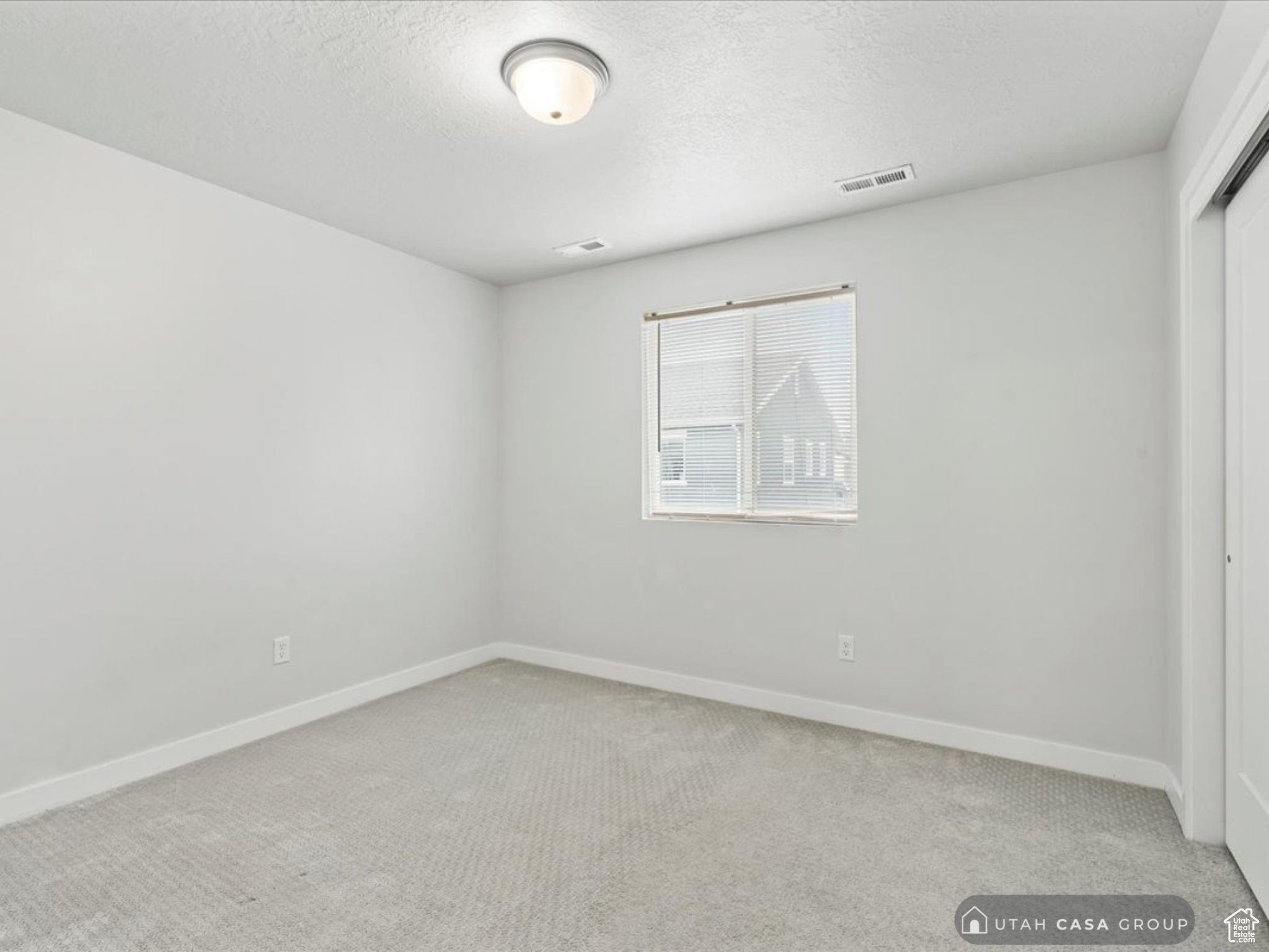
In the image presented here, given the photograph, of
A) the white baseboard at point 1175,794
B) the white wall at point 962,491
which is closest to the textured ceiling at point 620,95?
the white wall at point 962,491

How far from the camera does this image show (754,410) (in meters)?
3.76

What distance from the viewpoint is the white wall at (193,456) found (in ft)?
8.25

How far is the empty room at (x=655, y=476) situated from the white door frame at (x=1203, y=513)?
0.01 meters

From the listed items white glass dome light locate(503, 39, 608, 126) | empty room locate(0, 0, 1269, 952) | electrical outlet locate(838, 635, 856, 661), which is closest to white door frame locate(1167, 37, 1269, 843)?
empty room locate(0, 0, 1269, 952)

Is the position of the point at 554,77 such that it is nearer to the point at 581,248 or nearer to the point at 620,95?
the point at 620,95

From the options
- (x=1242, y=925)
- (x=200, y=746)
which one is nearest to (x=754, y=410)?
(x=1242, y=925)

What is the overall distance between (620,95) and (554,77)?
0.31 meters

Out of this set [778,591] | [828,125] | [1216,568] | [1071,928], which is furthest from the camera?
[778,591]

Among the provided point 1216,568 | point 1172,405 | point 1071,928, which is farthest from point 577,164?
point 1071,928

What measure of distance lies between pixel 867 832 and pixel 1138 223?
2.57 meters

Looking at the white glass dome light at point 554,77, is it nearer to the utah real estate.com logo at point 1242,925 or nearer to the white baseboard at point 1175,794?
the utah real estate.com logo at point 1242,925

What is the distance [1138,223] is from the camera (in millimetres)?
2732

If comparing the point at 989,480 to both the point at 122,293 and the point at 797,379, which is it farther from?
the point at 122,293

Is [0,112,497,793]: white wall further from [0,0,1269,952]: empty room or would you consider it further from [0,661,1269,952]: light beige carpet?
[0,661,1269,952]: light beige carpet
